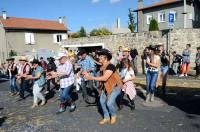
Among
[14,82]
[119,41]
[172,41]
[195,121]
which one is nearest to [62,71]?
[195,121]

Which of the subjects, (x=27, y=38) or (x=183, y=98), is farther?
(x=27, y=38)

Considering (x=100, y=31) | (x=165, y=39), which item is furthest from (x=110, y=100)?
(x=100, y=31)

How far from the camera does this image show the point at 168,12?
4072cm

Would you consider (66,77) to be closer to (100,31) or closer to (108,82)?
(108,82)

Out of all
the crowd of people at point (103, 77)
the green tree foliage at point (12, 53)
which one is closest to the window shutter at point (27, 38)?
the green tree foliage at point (12, 53)

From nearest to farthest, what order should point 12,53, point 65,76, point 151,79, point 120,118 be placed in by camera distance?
point 120,118 → point 65,76 → point 151,79 → point 12,53

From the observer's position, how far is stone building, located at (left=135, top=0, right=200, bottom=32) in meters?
39.9

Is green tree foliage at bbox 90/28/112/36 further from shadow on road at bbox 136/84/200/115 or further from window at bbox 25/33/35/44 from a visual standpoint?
shadow on road at bbox 136/84/200/115

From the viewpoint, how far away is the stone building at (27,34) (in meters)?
43.1

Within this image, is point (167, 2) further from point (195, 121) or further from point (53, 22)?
point (195, 121)

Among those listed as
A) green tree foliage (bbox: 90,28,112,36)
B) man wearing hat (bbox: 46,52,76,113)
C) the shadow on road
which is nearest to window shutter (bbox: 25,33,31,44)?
green tree foliage (bbox: 90,28,112,36)

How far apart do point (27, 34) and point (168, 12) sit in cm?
2013

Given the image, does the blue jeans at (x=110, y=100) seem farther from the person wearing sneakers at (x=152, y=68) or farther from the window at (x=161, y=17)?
the window at (x=161, y=17)

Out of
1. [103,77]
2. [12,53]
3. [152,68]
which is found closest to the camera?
[103,77]
